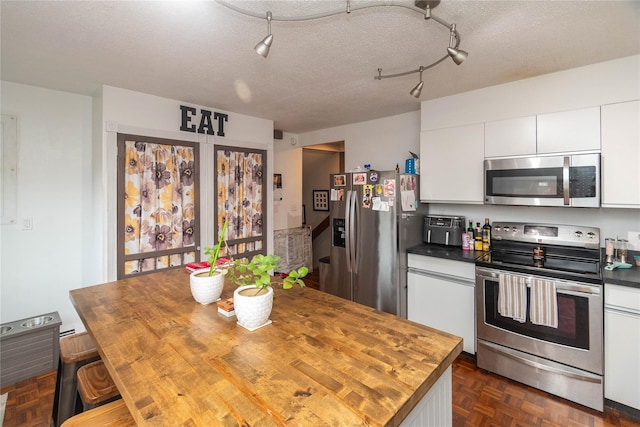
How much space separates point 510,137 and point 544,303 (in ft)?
4.52

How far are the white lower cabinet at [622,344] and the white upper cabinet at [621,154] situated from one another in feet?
2.19

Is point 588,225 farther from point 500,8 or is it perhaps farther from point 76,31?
point 76,31

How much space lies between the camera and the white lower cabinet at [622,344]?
192cm

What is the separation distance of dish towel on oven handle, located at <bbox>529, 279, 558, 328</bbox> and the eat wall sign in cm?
332

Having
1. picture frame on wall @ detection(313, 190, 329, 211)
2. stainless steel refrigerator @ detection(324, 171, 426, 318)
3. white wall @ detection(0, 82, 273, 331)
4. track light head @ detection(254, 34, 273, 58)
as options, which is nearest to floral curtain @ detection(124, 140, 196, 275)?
white wall @ detection(0, 82, 273, 331)

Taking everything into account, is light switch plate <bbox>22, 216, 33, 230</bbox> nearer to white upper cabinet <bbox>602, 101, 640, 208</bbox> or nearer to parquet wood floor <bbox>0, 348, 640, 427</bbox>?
parquet wood floor <bbox>0, 348, 640, 427</bbox>

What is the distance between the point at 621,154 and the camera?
7.07 feet

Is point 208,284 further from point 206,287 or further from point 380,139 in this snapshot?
point 380,139

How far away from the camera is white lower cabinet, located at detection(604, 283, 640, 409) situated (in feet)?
6.31

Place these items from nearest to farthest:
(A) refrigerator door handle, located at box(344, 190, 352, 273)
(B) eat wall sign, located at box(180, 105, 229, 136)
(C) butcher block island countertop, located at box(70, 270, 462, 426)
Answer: (C) butcher block island countertop, located at box(70, 270, 462, 426) → (B) eat wall sign, located at box(180, 105, 229, 136) → (A) refrigerator door handle, located at box(344, 190, 352, 273)

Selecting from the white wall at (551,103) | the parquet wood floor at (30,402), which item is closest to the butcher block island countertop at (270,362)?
the parquet wood floor at (30,402)

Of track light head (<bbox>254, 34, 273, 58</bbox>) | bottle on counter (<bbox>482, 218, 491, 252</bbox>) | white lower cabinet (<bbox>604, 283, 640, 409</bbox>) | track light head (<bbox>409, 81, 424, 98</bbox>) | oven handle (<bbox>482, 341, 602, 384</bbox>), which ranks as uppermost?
track light head (<bbox>409, 81, 424, 98</bbox>)

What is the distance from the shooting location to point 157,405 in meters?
0.80

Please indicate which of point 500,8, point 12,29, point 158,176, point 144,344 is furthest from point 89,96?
point 500,8
